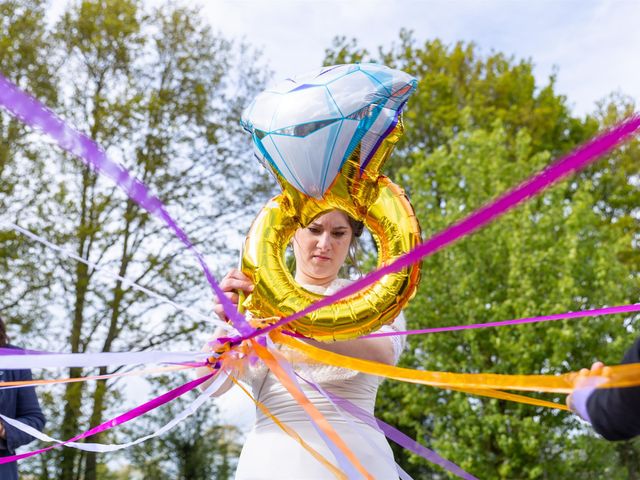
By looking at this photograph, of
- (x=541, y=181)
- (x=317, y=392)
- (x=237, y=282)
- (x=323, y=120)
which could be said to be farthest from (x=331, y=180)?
(x=541, y=181)

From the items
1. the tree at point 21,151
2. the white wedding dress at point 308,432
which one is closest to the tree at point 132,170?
the tree at point 21,151

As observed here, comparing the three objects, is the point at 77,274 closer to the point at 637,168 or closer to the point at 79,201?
the point at 79,201

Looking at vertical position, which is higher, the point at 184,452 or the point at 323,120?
the point at 323,120

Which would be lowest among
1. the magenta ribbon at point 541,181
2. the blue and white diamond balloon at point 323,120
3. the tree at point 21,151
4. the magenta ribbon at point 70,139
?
the magenta ribbon at point 541,181

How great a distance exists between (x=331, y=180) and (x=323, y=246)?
0.85ft

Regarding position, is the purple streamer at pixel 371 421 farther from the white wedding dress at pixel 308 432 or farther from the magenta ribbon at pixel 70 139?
the magenta ribbon at pixel 70 139

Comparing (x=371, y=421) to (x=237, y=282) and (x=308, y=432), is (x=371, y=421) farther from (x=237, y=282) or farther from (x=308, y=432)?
(x=237, y=282)

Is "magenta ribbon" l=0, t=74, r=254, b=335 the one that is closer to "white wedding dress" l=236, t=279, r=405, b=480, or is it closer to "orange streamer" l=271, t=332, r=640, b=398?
"orange streamer" l=271, t=332, r=640, b=398

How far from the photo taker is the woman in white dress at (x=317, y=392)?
254 centimetres

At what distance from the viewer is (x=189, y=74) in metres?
12.8

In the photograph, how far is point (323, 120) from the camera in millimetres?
2523

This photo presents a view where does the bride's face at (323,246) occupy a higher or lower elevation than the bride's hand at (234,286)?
higher

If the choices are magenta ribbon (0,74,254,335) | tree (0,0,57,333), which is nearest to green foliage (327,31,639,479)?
tree (0,0,57,333)

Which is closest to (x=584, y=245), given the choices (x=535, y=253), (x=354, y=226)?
(x=535, y=253)
